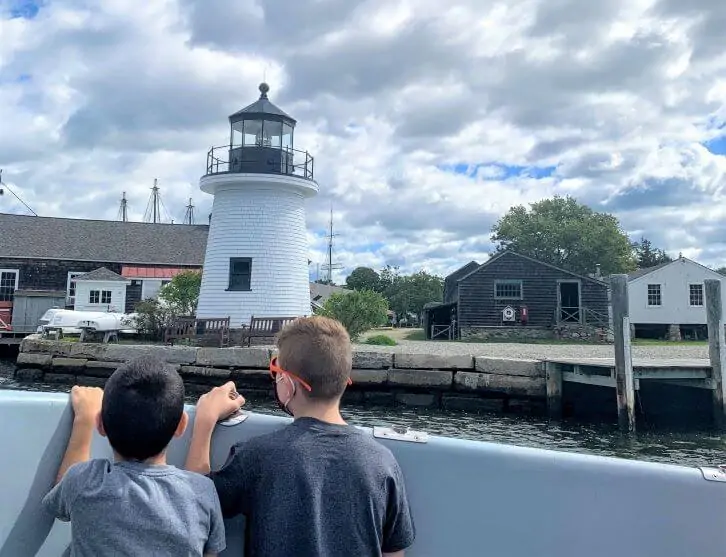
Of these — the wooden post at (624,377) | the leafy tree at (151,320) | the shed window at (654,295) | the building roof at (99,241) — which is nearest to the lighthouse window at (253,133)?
the leafy tree at (151,320)

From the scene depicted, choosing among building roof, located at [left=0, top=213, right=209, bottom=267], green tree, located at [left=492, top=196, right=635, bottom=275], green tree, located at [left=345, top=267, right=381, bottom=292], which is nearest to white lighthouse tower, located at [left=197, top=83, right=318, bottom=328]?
building roof, located at [left=0, top=213, right=209, bottom=267]

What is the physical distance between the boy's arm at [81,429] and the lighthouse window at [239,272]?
1939 centimetres

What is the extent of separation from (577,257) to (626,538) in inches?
2219

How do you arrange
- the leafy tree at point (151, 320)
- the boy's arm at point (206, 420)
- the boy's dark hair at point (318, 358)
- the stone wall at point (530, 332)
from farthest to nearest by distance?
the stone wall at point (530, 332), the leafy tree at point (151, 320), the boy's arm at point (206, 420), the boy's dark hair at point (318, 358)

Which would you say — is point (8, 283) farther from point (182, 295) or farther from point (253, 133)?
point (253, 133)

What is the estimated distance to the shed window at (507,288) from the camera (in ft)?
99.7

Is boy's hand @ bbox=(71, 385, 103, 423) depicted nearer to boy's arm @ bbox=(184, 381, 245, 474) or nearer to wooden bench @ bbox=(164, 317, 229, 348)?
boy's arm @ bbox=(184, 381, 245, 474)

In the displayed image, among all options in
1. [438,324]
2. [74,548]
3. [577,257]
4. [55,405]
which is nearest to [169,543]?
[74,548]

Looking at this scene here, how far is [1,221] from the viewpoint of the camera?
3388 cm

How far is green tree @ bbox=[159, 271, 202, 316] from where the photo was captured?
80.0 feet

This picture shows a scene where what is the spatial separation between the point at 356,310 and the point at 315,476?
2002 cm

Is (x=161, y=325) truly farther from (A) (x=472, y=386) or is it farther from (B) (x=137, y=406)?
(B) (x=137, y=406)

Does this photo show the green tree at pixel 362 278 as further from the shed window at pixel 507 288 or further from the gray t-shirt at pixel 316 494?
the gray t-shirt at pixel 316 494

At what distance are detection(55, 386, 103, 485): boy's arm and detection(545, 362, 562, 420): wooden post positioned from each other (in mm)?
11193
